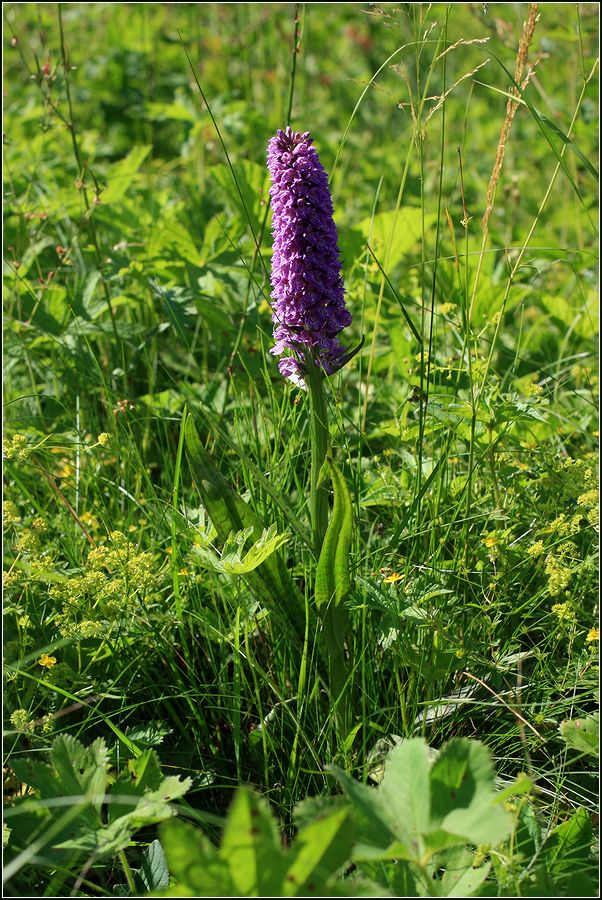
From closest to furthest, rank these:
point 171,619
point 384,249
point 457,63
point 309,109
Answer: point 171,619 < point 384,249 < point 309,109 < point 457,63

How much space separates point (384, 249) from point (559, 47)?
2.68 m

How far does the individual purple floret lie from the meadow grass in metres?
0.11

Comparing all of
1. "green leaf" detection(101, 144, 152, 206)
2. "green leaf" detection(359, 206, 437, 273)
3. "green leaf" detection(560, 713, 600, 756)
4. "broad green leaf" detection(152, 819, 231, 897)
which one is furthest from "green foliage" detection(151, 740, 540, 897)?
"green leaf" detection(101, 144, 152, 206)

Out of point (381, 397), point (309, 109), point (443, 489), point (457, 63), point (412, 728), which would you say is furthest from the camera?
point (457, 63)

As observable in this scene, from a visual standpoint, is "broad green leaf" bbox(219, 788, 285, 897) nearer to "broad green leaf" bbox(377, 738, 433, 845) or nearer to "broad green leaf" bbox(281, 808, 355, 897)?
"broad green leaf" bbox(281, 808, 355, 897)

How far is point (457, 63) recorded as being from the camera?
513cm

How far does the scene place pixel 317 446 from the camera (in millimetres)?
1584

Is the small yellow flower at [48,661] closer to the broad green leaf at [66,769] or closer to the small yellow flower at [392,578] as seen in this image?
the broad green leaf at [66,769]

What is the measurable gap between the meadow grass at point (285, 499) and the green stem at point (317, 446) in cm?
4

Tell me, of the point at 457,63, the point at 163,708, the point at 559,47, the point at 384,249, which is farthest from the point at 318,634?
the point at 457,63

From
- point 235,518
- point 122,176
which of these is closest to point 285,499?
point 235,518

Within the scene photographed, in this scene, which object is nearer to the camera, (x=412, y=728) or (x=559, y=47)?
(x=412, y=728)

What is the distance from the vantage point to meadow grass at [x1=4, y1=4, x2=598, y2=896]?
61.8 inches

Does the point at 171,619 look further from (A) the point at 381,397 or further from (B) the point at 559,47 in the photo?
(B) the point at 559,47
